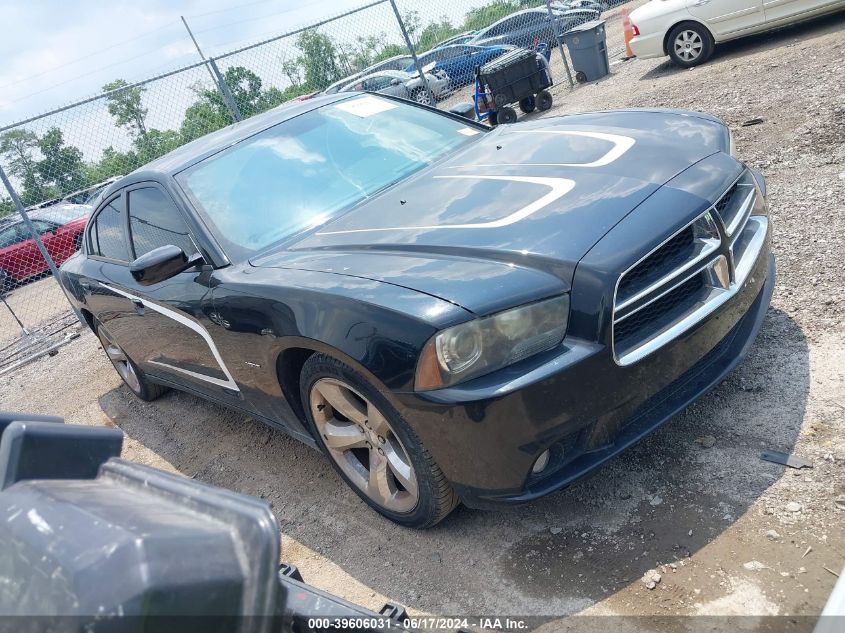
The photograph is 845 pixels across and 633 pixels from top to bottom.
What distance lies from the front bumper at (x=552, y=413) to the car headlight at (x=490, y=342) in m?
0.04

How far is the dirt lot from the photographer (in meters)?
2.25

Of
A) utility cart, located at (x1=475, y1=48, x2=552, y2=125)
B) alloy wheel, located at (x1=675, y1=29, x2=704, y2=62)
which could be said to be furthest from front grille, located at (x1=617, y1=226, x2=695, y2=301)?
utility cart, located at (x1=475, y1=48, x2=552, y2=125)

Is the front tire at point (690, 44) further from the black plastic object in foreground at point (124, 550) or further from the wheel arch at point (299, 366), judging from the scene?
the black plastic object in foreground at point (124, 550)

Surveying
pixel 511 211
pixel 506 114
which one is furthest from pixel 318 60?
pixel 511 211

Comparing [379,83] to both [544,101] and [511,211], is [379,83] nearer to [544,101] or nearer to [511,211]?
[544,101]

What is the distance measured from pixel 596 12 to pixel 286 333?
17.8m

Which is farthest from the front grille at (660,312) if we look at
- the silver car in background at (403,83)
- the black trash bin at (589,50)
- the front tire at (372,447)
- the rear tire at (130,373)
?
the silver car in background at (403,83)

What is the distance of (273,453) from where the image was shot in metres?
3.95

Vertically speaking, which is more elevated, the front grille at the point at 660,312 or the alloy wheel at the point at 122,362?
the front grille at the point at 660,312

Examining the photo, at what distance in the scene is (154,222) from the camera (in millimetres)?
3807

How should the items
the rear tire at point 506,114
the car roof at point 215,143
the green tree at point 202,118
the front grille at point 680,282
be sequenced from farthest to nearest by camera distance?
1. the rear tire at point 506,114
2. the green tree at point 202,118
3. the car roof at point 215,143
4. the front grille at point 680,282

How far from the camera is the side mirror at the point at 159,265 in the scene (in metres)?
3.13

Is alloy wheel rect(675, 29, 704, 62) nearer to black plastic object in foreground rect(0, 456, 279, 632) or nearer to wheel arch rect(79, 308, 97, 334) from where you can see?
wheel arch rect(79, 308, 97, 334)

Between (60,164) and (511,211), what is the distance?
9.39 meters
